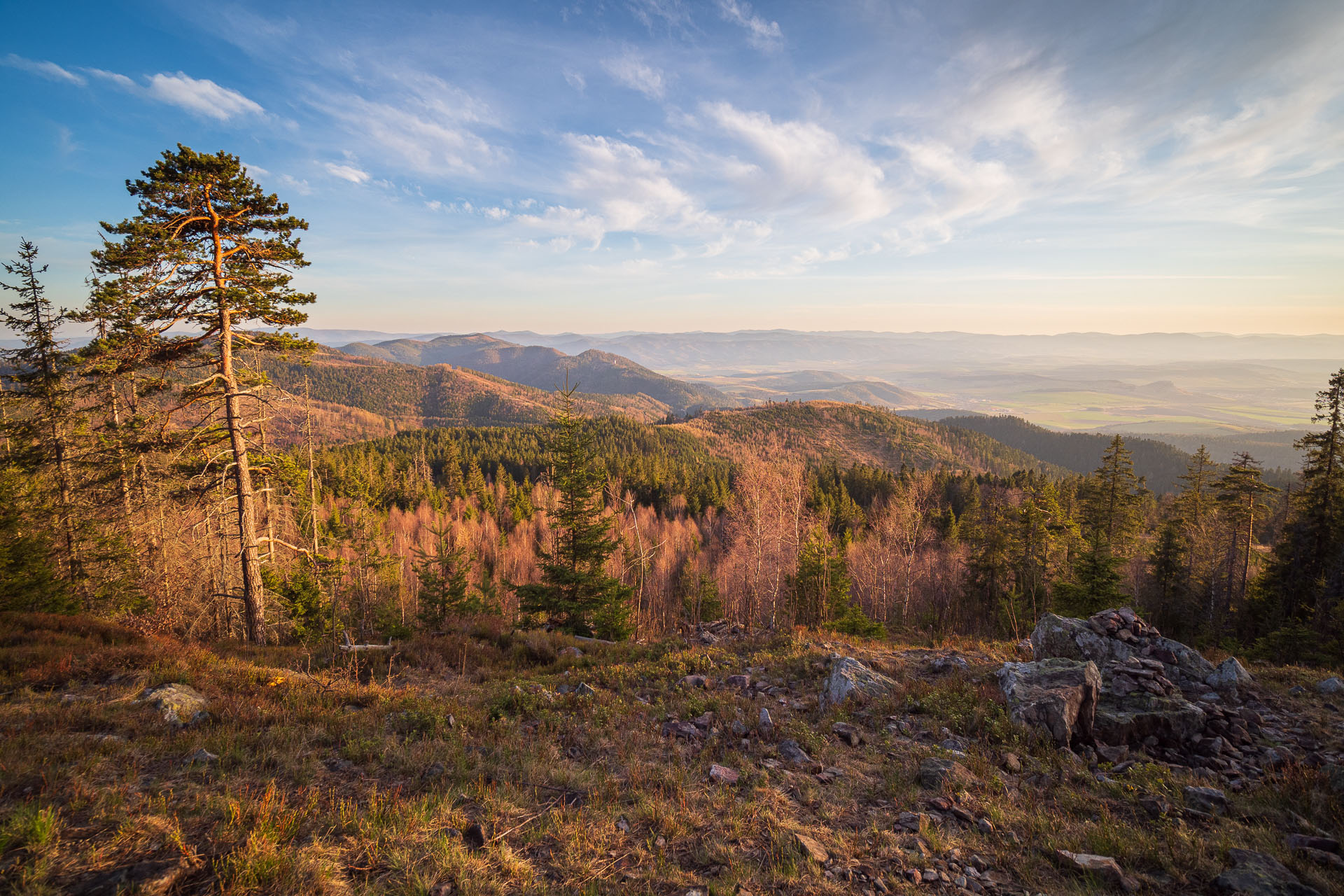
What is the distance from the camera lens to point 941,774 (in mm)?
6871

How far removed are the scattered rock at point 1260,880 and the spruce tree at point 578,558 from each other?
16.5 meters

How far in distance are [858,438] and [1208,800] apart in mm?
164977

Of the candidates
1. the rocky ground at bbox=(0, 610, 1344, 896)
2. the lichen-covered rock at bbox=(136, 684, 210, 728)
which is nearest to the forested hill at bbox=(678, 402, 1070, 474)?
the rocky ground at bbox=(0, 610, 1344, 896)

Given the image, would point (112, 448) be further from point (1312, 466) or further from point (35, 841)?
point (1312, 466)

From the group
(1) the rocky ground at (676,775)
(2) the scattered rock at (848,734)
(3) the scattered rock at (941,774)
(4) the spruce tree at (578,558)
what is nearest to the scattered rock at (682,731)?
(1) the rocky ground at (676,775)

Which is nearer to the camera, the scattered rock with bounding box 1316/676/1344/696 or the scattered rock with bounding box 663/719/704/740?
the scattered rock with bounding box 663/719/704/740

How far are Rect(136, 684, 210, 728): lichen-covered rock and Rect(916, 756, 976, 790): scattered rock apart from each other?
11.0 meters

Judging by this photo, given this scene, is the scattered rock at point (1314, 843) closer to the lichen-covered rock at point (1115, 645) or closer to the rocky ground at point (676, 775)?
the rocky ground at point (676, 775)

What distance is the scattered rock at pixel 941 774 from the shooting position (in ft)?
22.0

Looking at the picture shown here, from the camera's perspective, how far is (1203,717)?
800cm

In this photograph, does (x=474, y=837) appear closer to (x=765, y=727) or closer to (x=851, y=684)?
(x=765, y=727)

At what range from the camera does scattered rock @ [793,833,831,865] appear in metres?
5.16

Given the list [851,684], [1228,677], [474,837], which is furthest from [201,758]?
[1228,677]

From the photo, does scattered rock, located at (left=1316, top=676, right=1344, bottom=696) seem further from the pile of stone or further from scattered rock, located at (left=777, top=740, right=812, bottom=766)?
scattered rock, located at (left=777, top=740, right=812, bottom=766)
